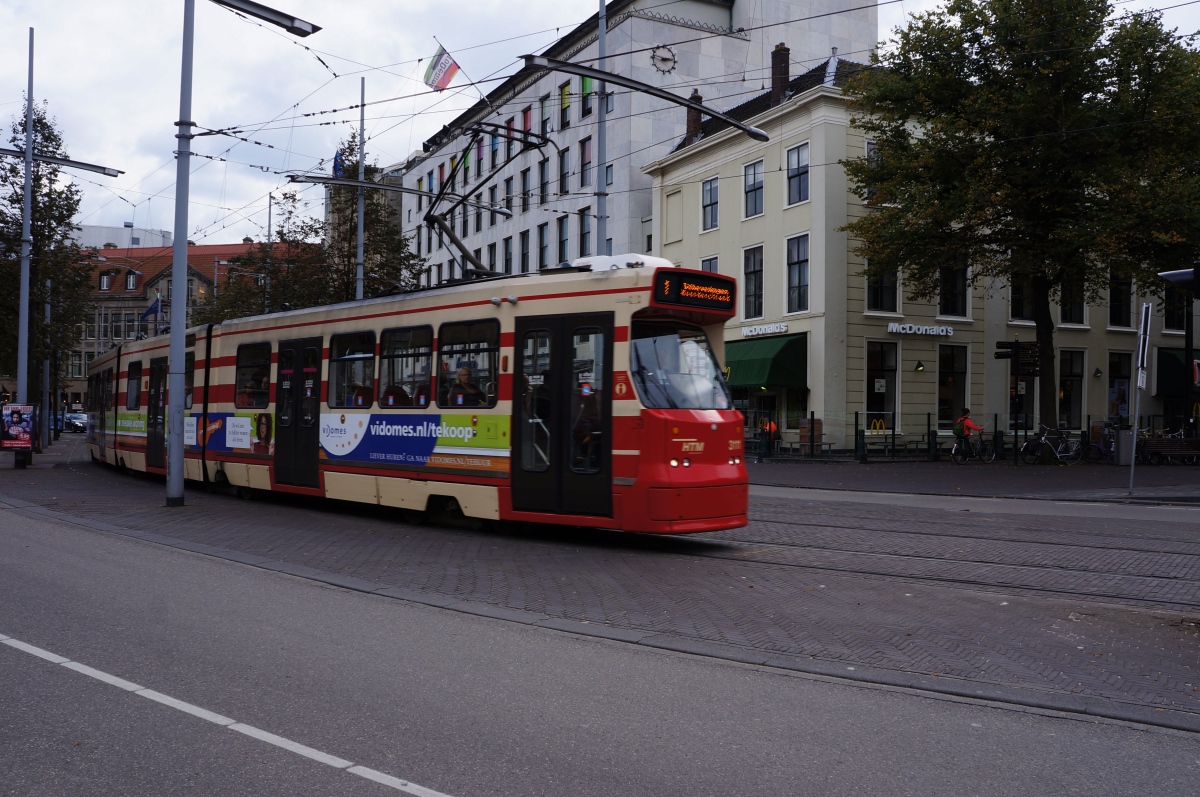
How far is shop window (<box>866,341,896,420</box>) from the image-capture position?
34219mm

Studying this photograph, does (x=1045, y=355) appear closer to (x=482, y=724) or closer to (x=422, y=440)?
(x=422, y=440)

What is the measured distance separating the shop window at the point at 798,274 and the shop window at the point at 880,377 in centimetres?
263

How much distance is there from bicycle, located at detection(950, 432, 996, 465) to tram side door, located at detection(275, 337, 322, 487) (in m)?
21.2

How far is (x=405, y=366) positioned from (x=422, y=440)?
108 centimetres

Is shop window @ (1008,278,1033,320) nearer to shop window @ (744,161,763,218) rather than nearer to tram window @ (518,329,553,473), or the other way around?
shop window @ (744,161,763,218)

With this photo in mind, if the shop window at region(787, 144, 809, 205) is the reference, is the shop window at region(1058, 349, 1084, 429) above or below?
below

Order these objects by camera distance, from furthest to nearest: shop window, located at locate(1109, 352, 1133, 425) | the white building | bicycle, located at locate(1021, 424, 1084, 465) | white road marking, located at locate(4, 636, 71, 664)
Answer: the white building < shop window, located at locate(1109, 352, 1133, 425) < bicycle, located at locate(1021, 424, 1084, 465) < white road marking, located at locate(4, 636, 71, 664)

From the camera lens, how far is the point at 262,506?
16141mm

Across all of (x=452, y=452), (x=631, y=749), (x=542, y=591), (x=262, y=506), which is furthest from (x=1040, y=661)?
(x=262, y=506)

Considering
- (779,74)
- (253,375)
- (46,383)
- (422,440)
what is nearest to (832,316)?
(779,74)

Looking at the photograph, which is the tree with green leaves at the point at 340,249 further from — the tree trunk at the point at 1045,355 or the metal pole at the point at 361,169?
the tree trunk at the point at 1045,355

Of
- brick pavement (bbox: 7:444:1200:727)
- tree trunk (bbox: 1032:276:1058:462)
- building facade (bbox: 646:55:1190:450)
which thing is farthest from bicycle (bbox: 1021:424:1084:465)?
brick pavement (bbox: 7:444:1200:727)

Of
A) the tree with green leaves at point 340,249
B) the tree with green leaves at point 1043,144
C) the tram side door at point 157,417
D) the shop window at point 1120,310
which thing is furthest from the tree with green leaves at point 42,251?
the shop window at point 1120,310

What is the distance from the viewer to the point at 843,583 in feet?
29.6
